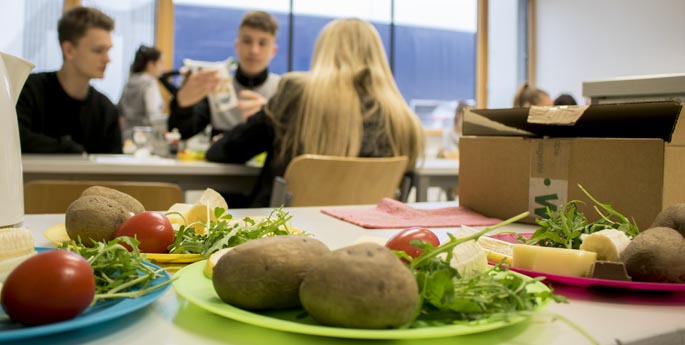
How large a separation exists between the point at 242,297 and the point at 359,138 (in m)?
1.89

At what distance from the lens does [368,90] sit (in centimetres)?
239

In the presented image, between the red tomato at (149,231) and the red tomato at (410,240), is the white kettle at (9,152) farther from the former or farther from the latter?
the red tomato at (410,240)

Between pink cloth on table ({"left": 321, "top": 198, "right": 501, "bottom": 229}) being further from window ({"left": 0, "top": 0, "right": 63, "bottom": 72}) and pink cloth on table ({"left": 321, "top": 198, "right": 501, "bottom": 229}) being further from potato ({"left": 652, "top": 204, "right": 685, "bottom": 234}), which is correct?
window ({"left": 0, "top": 0, "right": 63, "bottom": 72})

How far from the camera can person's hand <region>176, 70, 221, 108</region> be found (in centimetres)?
301

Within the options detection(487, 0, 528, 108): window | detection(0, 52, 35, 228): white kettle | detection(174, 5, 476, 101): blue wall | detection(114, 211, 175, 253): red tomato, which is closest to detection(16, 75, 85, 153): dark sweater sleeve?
detection(0, 52, 35, 228): white kettle

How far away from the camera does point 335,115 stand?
2.31 meters

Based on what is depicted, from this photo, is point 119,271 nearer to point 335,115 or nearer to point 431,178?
point 335,115

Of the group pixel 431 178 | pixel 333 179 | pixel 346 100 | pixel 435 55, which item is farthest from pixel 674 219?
pixel 435 55

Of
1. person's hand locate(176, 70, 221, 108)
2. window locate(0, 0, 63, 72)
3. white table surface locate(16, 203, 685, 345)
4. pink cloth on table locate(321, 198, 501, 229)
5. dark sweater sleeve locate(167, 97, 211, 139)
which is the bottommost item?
white table surface locate(16, 203, 685, 345)

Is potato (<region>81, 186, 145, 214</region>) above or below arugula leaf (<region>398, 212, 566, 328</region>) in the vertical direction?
above

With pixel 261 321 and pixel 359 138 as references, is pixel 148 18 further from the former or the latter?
pixel 261 321

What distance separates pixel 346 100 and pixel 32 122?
Result: 1796 mm

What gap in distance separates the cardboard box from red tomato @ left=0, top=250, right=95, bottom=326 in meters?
0.84

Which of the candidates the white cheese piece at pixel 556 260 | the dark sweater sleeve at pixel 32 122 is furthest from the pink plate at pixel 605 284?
the dark sweater sleeve at pixel 32 122
